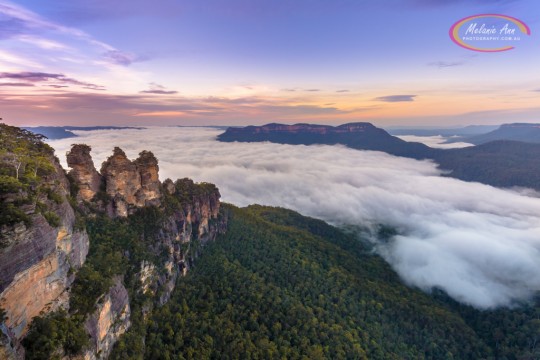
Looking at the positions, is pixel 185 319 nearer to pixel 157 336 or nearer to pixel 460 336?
pixel 157 336

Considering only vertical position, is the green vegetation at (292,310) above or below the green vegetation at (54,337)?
below

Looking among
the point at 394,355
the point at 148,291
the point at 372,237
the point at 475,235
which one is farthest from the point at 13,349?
the point at 475,235

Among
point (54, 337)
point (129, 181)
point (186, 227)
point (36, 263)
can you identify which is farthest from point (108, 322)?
point (186, 227)

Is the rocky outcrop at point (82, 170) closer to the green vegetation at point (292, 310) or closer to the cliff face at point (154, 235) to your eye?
the cliff face at point (154, 235)

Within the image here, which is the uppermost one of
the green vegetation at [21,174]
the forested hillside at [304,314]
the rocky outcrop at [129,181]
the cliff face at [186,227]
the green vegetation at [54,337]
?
the green vegetation at [21,174]

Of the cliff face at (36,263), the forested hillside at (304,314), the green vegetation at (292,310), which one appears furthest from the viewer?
the forested hillside at (304,314)

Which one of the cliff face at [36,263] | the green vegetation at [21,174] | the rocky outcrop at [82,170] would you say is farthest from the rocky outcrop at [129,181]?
the cliff face at [36,263]
